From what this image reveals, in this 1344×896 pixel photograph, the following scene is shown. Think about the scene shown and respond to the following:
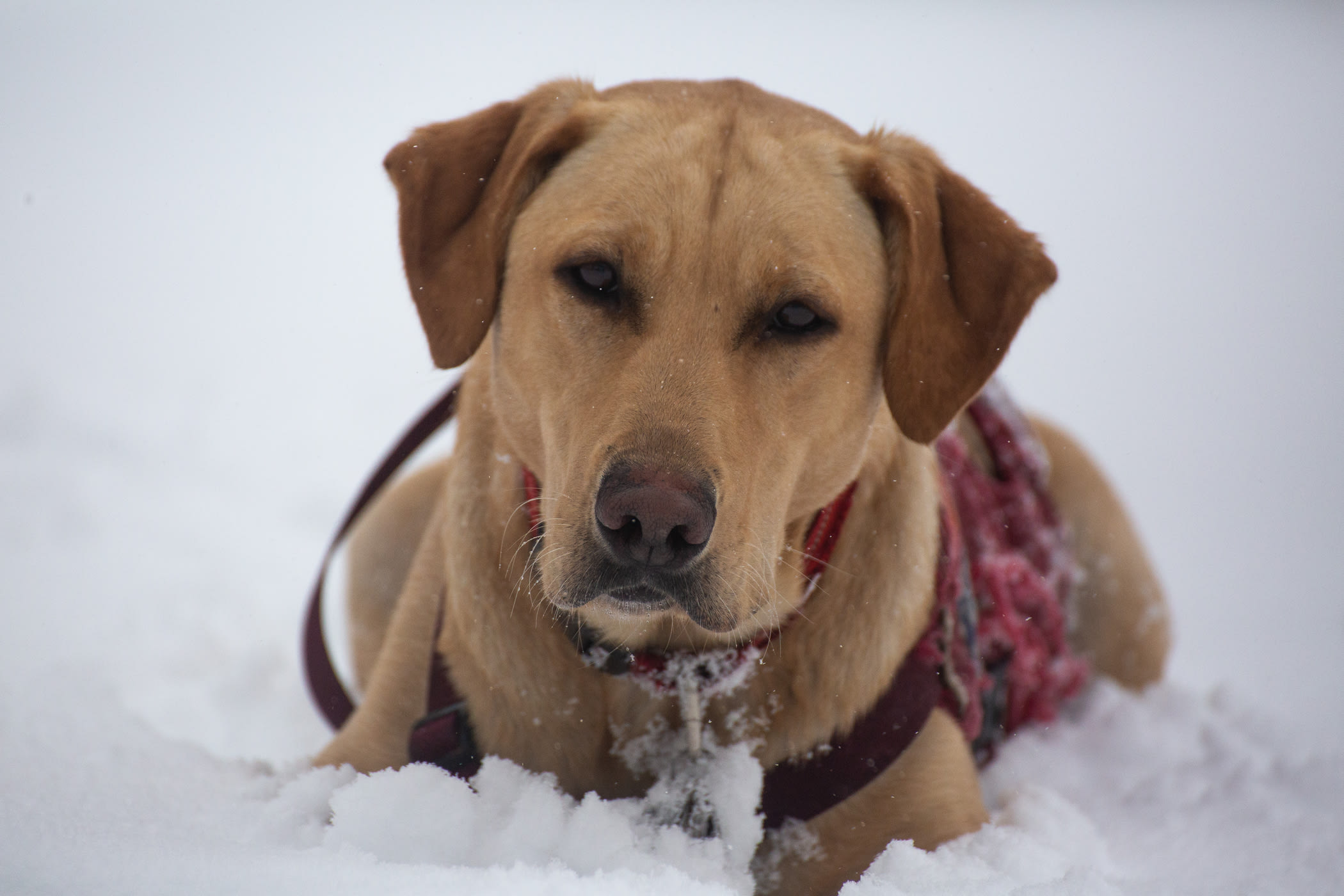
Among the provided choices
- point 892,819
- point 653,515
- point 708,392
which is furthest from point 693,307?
point 892,819

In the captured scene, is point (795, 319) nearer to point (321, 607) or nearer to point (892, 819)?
point (892, 819)

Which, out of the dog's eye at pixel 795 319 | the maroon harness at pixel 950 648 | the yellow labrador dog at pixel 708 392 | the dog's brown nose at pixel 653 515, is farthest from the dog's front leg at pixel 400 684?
the dog's eye at pixel 795 319

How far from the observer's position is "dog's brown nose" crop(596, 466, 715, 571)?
1.75 m

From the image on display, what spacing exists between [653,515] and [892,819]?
1012 mm

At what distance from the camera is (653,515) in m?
1.75

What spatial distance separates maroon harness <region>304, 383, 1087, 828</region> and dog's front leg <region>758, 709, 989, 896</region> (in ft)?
0.19

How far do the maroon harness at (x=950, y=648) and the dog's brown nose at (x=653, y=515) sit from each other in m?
0.38

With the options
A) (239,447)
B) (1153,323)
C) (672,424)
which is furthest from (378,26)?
(672,424)

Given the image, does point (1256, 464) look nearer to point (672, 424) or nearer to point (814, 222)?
point (814, 222)

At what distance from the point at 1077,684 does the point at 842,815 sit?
1499 millimetres

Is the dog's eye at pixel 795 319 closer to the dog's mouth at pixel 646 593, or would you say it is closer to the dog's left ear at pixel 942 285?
the dog's left ear at pixel 942 285

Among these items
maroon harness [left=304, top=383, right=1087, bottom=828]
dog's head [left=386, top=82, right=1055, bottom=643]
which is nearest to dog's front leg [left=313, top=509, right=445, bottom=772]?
maroon harness [left=304, top=383, right=1087, bottom=828]

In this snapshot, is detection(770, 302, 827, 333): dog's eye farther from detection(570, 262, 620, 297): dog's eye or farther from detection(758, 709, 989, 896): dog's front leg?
detection(758, 709, 989, 896): dog's front leg

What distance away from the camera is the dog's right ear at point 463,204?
87.8 inches
